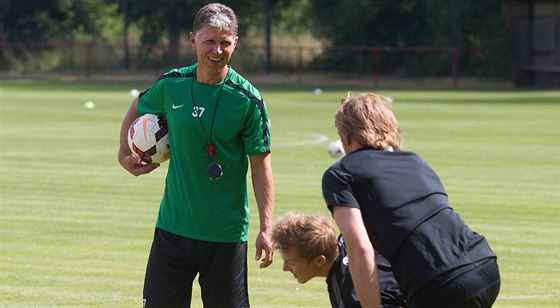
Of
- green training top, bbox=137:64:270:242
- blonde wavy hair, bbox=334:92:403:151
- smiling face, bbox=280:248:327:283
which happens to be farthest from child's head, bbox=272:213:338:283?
green training top, bbox=137:64:270:242

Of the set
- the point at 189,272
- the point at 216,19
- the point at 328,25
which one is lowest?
the point at 328,25

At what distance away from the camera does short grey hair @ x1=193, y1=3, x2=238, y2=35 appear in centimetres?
674

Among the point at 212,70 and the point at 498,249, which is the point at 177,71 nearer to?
the point at 212,70

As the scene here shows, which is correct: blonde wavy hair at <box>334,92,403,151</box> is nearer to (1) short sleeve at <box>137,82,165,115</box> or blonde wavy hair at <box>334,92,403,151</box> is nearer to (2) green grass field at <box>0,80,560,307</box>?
(1) short sleeve at <box>137,82,165,115</box>

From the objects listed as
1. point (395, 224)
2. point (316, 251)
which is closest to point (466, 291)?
point (395, 224)

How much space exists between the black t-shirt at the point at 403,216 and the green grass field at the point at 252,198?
16.2 feet

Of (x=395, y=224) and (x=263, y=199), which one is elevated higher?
(x=395, y=224)

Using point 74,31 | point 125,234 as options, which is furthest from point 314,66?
point 125,234

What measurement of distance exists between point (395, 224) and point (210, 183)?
1795 millimetres

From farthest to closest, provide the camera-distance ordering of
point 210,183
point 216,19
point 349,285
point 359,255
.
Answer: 1. point 210,183
2. point 216,19
3. point 349,285
4. point 359,255

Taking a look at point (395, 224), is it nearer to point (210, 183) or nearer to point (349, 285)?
point (349, 285)

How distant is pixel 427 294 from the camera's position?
5301 mm

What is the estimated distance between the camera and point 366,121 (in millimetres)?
5363

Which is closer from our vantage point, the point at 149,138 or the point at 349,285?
the point at 349,285
